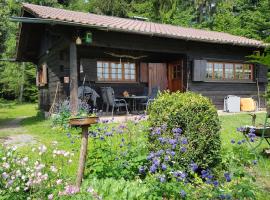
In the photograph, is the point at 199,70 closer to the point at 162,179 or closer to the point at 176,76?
the point at 176,76

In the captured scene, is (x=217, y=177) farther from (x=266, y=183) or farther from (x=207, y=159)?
(x=266, y=183)

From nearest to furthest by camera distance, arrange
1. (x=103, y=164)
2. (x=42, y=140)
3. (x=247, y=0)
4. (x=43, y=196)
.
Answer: (x=43, y=196), (x=103, y=164), (x=42, y=140), (x=247, y=0)

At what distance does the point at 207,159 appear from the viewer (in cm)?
378

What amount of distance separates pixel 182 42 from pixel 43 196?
10.2m

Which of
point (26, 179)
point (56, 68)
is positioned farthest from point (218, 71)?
point (26, 179)

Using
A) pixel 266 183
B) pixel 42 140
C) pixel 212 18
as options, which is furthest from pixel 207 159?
pixel 212 18

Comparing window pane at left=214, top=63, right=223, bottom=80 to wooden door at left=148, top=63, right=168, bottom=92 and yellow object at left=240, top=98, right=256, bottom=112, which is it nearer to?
yellow object at left=240, top=98, right=256, bottom=112

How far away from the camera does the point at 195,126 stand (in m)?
3.77

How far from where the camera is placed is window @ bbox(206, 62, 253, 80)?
13.4 metres

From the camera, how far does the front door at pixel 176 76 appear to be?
13.0 metres

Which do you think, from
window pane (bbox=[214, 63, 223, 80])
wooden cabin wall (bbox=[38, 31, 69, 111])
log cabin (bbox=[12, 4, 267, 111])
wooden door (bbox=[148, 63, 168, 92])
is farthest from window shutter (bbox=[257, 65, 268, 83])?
wooden cabin wall (bbox=[38, 31, 69, 111])

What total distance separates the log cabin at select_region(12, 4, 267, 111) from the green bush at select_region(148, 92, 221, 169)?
19.3 ft

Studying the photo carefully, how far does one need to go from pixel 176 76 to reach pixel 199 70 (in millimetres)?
1635

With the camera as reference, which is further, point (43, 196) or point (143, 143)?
point (143, 143)
